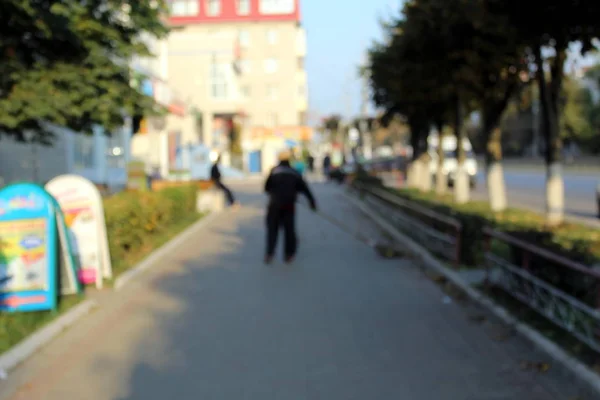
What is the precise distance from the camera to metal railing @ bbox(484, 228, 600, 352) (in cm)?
609

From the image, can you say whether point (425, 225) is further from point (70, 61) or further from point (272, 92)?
point (272, 92)

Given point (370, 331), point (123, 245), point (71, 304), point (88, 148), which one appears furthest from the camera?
point (88, 148)

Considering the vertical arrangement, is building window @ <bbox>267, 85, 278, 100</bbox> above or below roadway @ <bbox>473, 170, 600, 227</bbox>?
above

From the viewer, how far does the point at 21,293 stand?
316 inches

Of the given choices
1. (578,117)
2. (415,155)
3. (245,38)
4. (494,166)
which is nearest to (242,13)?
(245,38)

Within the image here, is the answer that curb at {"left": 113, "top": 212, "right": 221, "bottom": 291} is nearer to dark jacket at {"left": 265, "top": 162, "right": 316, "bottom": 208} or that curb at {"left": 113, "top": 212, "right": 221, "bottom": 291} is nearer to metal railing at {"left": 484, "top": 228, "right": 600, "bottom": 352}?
dark jacket at {"left": 265, "top": 162, "right": 316, "bottom": 208}

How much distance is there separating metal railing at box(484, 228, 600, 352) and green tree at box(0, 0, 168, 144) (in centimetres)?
594

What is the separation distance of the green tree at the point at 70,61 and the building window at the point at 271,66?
61.4 meters

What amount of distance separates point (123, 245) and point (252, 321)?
4747mm

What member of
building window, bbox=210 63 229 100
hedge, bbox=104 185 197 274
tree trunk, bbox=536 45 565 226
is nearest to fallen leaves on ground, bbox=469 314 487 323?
tree trunk, bbox=536 45 565 226

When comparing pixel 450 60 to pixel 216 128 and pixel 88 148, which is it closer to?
pixel 88 148

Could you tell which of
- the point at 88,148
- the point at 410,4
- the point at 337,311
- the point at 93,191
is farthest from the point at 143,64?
the point at 337,311

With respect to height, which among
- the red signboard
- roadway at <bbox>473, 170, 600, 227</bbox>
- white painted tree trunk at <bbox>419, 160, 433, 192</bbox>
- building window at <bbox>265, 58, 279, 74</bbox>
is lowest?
roadway at <bbox>473, 170, 600, 227</bbox>

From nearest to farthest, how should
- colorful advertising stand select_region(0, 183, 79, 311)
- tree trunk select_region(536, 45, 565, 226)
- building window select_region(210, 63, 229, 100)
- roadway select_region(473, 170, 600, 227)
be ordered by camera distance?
1. colorful advertising stand select_region(0, 183, 79, 311)
2. tree trunk select_region(536, 45, 565, 226)
3. roadway select_region(473, 170, 600, 227)
4. building window select_region(210, 63, 229, 100)
